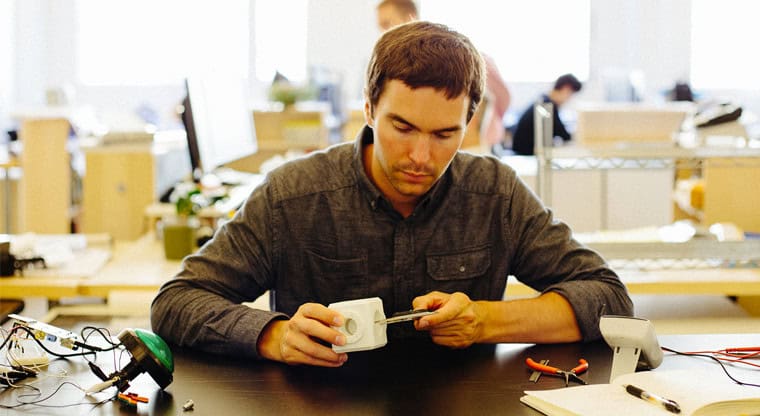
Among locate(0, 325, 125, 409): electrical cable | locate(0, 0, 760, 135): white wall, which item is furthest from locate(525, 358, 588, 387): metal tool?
locate(0, 0, 760, 135): white wall

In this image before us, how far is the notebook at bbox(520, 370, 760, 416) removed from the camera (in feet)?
3.63

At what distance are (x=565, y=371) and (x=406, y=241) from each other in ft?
1.50

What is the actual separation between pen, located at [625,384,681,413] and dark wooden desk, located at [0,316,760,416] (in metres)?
0.12

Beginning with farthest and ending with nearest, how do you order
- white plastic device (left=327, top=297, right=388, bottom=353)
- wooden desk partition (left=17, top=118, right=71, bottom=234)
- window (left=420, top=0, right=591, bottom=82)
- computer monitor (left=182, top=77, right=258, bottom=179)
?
window (left=420, top=0, right=591, bottom=82) → wooden desk partition (left=17, top=118, right=71, bottom=234) → computer monitor (left=182, top=77, right=258, bottom=179) → white plastic device (left=327, top=297, right=388, bottom=353)

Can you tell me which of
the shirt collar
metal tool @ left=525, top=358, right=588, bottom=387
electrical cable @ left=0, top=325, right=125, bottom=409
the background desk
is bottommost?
the background desk

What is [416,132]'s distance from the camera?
1.46 meters

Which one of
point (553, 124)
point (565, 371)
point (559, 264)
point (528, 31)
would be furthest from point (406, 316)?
point (528, 31)

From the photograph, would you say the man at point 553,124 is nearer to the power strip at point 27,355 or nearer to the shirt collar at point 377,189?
the shirt collar at point 377,189

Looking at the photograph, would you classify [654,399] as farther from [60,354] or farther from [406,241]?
[60,354]

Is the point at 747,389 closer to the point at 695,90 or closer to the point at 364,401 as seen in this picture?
the point at 364,401

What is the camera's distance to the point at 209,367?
1344 mm

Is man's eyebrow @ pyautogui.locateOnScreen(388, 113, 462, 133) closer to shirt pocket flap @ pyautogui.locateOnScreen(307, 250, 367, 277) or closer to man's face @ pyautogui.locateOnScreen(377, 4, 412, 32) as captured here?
shirt pocket flap @ pyautogui.locateOnScreen(307, 250, 367, 277)

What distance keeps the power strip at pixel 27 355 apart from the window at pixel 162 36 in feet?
28.4

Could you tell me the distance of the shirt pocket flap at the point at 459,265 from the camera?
168 cm
